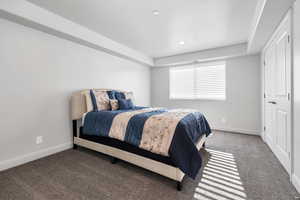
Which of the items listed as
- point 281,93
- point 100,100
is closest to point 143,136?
point 100,100

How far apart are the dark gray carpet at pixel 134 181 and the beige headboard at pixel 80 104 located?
0.80 meters

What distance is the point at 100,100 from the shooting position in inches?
113

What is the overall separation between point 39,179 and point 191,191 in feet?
6.37

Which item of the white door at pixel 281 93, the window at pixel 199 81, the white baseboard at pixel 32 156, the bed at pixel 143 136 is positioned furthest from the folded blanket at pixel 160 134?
the window at pixel 199 81

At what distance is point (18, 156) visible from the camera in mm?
2107

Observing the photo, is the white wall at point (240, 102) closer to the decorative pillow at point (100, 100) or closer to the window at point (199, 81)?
the window at point (199, 81)

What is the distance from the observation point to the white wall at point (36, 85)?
2.01 meters

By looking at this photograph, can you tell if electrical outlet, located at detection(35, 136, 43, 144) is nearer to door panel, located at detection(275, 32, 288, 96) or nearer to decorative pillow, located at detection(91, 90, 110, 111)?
decorative pillow, located at detection(91, 90, 110, 111)

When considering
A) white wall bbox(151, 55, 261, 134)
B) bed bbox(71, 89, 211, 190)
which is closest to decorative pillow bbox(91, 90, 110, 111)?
bed bbox(71, 89, 211, 190)

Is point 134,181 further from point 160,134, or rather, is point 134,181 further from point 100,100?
point 100,100

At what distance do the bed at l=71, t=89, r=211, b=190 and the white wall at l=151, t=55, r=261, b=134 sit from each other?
179 cm

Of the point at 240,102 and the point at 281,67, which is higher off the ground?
the point at 281,67

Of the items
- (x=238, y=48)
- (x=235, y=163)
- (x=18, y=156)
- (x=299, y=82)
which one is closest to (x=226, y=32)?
(x=238, y=48)

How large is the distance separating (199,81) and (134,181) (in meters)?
3.70
